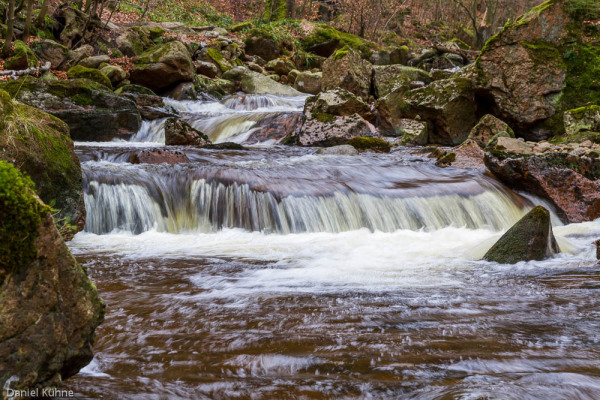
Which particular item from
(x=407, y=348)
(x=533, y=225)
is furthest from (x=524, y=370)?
(x=533, y=225)

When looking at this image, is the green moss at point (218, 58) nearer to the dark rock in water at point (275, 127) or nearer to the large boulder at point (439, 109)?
the dark rock in water at point (275, 127)

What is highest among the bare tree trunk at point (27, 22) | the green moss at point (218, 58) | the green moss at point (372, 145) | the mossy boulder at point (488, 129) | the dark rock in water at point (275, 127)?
the green moss at point (218, 58)

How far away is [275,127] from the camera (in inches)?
537

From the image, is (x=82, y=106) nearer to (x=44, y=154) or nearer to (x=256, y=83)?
(x=44, y=154)

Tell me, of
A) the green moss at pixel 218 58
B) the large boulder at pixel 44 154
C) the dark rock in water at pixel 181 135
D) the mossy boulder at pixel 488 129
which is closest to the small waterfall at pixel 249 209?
the large boulder at pixel 44 154

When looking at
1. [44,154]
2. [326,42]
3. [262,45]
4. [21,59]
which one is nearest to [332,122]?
[44,154]

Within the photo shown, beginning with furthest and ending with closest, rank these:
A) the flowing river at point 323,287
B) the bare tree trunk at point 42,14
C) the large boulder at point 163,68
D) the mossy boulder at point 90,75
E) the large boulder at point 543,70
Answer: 1. the large boulder at point 163,68
2. the bare tree trunk at point 42,14
3. the mossy boulder at point 90,75
4. the large boulder at point 543,70
5. the flowing river at point 323,287

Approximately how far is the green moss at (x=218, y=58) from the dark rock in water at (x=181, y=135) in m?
10.2

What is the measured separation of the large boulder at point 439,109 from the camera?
1290 centimetres

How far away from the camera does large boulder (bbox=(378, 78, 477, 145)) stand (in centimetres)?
1290

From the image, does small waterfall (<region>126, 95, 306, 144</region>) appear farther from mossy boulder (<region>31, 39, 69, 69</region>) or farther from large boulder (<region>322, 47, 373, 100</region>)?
mossy boulder (<region>31, 39, 69, 69</region>)

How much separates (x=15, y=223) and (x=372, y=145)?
10.5 metres

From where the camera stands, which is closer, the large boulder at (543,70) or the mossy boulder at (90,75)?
the large boulder at (543,70)

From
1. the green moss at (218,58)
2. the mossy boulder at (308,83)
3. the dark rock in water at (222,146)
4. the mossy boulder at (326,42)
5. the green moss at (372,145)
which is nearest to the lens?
the dark rock in water at (222,146)
